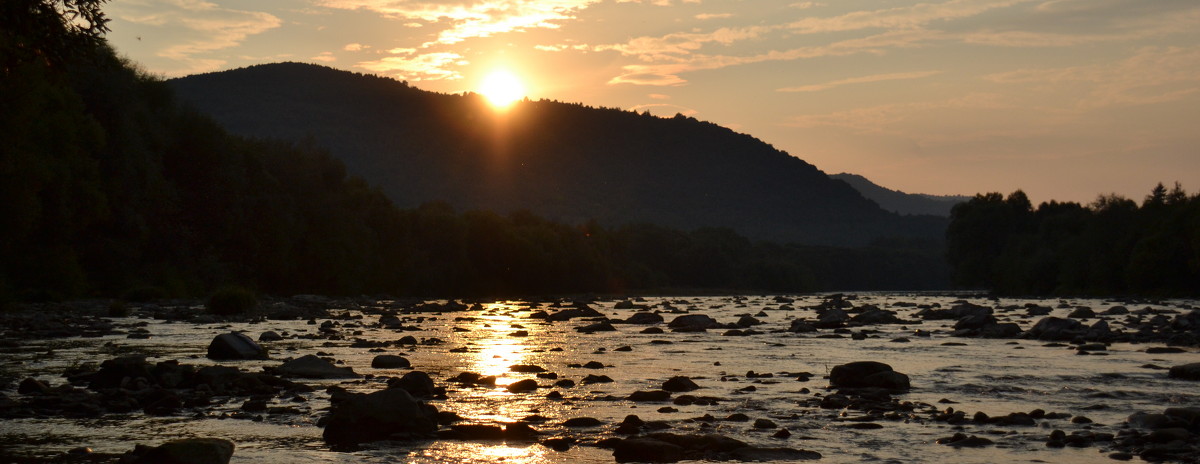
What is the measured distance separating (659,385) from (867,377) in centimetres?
375

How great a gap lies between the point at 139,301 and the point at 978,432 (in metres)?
46.7

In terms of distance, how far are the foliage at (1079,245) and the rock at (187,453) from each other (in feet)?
308

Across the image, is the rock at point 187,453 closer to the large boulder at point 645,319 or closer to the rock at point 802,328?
the rock at point 802,328

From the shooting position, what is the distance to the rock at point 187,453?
10.0 m

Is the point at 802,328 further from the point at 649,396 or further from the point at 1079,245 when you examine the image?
the point at 1079,245

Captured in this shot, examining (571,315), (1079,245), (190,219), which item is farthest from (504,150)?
(571,315)

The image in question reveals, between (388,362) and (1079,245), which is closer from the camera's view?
(388,362)

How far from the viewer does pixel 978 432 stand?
45.0 ft

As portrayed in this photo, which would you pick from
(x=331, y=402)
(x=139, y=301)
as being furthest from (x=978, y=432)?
(x=139, y=301)

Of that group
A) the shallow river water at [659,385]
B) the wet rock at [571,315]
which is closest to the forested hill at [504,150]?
the wet rock at [571,315]

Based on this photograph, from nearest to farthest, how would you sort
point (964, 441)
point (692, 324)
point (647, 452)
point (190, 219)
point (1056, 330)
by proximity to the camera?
point (647, 452) < point (964, 441) < point (1056, 330) < point (692, 324) < point (190, 219)

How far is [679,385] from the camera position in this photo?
717 inches

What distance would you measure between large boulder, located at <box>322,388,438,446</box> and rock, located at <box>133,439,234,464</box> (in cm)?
217

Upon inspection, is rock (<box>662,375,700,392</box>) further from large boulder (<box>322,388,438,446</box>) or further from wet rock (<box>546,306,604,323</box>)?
wet rock (<box>546,306,604,323</box>)
